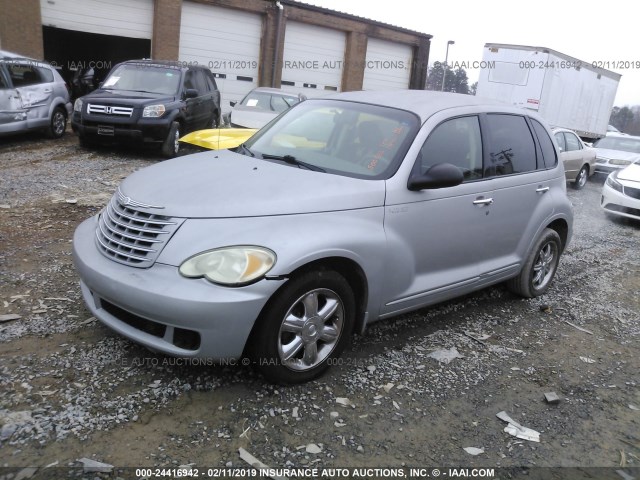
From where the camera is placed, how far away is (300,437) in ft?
9.68

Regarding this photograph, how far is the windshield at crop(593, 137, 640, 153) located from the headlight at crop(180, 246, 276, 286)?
16.2m

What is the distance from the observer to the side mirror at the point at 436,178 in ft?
12.1

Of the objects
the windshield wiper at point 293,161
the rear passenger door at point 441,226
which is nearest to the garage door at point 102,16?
the windshield wiper at point 293,161

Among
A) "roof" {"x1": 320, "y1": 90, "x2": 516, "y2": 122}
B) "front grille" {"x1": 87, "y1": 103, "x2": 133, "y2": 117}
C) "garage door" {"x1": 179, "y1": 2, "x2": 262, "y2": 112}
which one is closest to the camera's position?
"roof" {"x1": 320, "y1": 90, "x2": 516, "y2": 122}

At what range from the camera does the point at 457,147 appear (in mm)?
4242

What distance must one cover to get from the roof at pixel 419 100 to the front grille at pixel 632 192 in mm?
6435

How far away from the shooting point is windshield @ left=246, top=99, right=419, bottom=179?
151 inches

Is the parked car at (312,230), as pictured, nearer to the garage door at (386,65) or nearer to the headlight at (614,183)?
the headlight at (614,183)

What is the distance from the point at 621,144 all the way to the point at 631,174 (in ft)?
23.9

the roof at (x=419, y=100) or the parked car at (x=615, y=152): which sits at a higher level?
the roof at (x=419, y=100)

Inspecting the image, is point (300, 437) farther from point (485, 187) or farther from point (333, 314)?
point (485, 187)

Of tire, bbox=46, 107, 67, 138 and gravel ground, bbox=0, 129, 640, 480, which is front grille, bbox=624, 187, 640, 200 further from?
tire, bbox=46, 107, 67, 138

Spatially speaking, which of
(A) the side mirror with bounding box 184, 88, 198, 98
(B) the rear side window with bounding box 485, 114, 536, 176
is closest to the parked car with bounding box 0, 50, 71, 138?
(A) the side mirror with bounding box 184, 88, 198, 98

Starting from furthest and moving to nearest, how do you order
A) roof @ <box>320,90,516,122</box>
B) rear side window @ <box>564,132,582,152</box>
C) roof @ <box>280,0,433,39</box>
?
roof @ <box>280,0,433,39</box> < rear side window @ <box>564,132,582,152</box> < roof @ <box>320,90,516,122</box>
